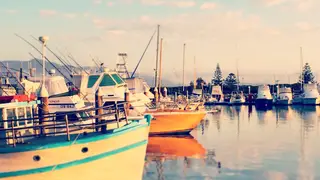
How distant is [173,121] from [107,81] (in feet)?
22.3

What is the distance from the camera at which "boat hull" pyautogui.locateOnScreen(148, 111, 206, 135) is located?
118 feet

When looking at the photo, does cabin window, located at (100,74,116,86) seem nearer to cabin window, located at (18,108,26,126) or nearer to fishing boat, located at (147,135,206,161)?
fishing boat, located at (147,135,206,161)

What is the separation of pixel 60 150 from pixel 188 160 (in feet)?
40.0

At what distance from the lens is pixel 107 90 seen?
38.6 metres

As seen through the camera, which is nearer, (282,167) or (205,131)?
(282,167)

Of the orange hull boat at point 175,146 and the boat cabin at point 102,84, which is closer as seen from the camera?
the orange hull boat at point 175,146

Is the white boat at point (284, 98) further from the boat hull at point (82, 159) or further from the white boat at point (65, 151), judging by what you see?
the boat hull at point (82, 159)

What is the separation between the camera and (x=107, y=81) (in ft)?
128

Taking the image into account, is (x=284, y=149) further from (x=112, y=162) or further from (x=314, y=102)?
(x=314, y=102)

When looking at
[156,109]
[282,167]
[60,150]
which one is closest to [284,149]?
[282,167]

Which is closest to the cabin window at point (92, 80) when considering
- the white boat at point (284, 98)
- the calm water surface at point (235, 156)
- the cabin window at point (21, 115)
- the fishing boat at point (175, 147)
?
the fishing boat at point (175, 147)

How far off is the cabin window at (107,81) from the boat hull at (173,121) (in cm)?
543

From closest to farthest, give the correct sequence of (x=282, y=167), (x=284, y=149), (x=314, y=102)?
(x=282, y=167) < (x=284, y=149) < (x=314, y=102)

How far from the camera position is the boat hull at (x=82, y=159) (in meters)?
14.7
